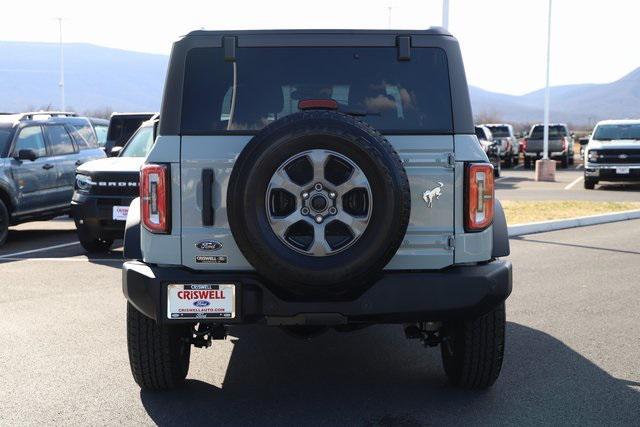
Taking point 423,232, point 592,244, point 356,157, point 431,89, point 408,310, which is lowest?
point 592,244

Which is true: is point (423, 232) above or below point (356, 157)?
below

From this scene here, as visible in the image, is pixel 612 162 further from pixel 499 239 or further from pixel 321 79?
pixel 321 79

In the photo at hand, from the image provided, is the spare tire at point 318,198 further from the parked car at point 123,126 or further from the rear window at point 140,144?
the parked car at point 123,126

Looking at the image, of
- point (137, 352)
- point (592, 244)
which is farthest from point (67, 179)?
point (137, 352)

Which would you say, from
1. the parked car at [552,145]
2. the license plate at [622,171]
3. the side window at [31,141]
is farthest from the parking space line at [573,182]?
the side window at [31,141]

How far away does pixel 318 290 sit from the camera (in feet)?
13.9

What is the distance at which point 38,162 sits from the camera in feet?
41.6

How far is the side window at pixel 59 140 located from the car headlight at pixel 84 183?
2.38 m

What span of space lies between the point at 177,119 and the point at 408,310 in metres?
1.56

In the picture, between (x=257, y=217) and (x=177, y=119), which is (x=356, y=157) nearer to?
(x=257, y=217)

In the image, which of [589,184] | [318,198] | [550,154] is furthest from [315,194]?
[550,154]

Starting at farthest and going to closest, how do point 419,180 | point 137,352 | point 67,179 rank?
point 67,179, point 137,352, point 419,180

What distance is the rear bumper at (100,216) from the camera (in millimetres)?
10516

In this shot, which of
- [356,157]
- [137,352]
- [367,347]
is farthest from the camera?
[367,347]
